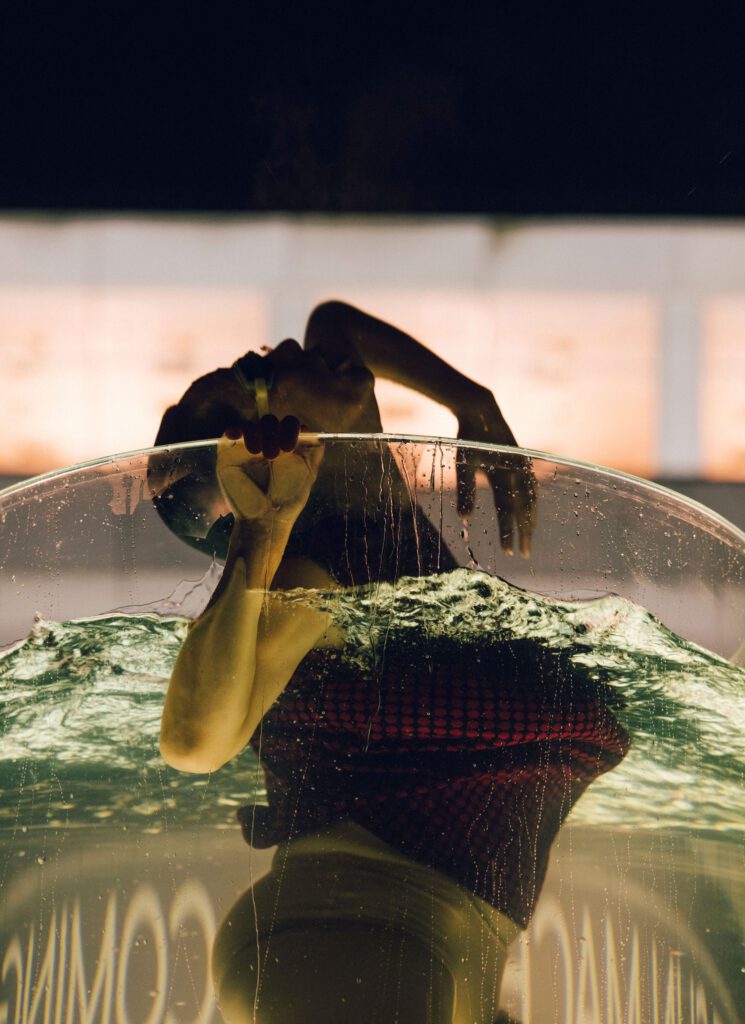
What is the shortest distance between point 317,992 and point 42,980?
163 mm

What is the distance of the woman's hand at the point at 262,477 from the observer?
0.54 metres

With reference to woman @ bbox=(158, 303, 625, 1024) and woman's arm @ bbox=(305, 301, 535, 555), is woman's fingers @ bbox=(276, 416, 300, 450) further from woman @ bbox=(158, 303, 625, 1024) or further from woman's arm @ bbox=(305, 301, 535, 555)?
woman's arm @ bbox=(305, 301, 535, 555)

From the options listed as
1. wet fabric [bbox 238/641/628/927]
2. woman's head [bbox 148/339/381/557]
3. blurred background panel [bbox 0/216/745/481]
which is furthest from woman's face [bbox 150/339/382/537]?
blurred background panel [bbox 0/216/745/481]

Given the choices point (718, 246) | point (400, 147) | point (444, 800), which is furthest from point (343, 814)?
point (718, 246)

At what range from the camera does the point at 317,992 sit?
514mm

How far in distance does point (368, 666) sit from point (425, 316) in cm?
107

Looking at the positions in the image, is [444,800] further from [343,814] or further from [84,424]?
[84,424]

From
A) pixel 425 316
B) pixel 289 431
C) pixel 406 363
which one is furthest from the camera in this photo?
pixel 425 316

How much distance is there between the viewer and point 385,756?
566 mm

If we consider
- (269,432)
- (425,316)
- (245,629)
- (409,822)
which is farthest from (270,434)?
(425,316)

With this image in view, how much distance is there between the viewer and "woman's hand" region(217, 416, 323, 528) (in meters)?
0.54

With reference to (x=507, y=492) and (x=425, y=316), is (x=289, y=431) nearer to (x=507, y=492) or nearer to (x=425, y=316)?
(x=507, y=492)

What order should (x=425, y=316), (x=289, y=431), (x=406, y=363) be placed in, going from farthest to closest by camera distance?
(x=425, y=316) < (x=406, y=363) < (x=289, y=431)

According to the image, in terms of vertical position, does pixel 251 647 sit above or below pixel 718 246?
below
